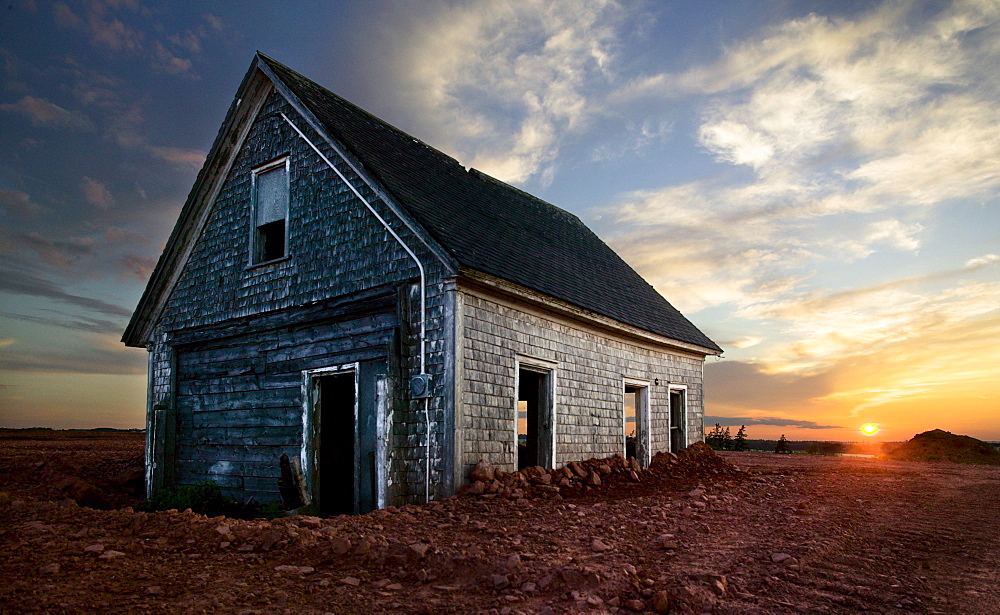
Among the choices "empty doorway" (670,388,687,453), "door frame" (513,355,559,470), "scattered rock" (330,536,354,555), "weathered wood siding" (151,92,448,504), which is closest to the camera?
"scattered rock" (330,536,354,555)

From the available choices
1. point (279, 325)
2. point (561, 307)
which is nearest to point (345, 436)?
point (279, 325)

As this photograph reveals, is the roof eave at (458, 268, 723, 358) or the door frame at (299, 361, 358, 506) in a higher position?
the roof eave at (458, 268, 723, 358)

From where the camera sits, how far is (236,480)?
1228 cm

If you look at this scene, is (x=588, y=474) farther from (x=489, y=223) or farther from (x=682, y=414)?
(x=682, y=414)

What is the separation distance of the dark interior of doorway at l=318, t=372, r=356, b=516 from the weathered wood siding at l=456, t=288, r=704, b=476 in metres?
3.30

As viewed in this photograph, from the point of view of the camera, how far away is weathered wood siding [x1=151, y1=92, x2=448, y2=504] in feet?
32.8

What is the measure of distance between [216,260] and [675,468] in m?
11.3

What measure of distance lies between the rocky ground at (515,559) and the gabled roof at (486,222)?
391 cm

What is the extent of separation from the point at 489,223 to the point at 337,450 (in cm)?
534

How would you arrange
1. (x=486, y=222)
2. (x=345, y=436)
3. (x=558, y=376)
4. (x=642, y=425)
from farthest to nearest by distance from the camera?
(x=642, y=425), (x=486, y=222), (x=345, y=436), (x=558, y=376)

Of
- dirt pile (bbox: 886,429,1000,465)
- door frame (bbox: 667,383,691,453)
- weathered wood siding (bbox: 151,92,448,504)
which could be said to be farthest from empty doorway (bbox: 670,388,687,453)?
dirt pile (bbox: 886,429,1000,465)

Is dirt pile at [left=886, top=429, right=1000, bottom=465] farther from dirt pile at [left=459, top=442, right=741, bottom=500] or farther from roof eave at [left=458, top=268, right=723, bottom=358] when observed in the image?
roof eave at [left=458, top=268, right=723, bottom=358]

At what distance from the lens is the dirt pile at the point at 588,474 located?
9.70 meters

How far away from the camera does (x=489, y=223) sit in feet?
43.6
